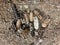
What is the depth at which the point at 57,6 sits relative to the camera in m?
1.86

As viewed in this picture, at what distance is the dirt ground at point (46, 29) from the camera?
1825 millimetres

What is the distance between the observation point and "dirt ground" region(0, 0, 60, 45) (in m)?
1.83

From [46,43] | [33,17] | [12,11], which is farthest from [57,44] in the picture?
[12,11]

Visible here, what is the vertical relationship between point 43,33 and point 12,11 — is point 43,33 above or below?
below

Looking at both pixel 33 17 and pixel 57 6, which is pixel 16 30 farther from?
pixel 57 6

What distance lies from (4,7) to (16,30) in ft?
0.69

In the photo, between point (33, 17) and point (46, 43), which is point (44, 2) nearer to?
point (33, 17)

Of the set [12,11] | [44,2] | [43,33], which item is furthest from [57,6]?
[12,11]

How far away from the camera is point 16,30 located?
1.85 metres

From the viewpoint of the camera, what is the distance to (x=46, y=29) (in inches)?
72.4

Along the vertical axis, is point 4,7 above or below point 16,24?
above

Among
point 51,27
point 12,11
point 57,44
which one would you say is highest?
point 12,11

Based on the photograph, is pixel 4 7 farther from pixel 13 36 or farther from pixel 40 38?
pixel 40 38

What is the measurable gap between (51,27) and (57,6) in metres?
0.17
